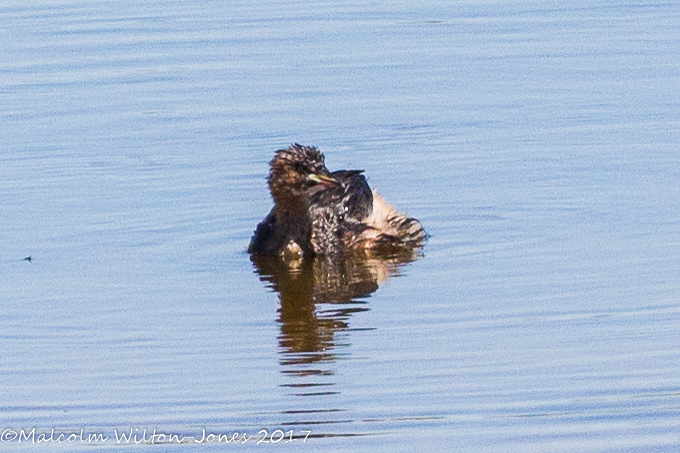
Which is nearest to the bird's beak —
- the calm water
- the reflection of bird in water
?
the reflection of bird in water

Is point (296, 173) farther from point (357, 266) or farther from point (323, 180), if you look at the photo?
point (357, 266)

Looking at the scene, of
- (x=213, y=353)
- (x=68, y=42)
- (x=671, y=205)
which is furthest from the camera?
(x=68, y=42)

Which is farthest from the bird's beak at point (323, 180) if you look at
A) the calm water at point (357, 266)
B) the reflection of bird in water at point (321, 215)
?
the calm water at point (357, 266)

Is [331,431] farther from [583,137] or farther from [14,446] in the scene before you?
[583,137]

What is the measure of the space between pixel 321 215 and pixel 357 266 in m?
0.54

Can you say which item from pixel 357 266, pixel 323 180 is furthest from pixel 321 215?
pixel 357 266

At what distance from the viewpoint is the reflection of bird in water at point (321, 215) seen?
10945mm

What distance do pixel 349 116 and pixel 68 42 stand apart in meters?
4.75

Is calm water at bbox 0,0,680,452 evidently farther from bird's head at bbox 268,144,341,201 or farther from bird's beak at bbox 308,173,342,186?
bird's beak at bbox 308,173,342,186

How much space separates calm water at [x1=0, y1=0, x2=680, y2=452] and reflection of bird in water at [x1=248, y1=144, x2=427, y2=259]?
1.10 ft

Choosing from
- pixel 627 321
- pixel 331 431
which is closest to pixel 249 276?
pixel 627 321

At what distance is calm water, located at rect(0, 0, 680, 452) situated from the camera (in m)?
7.48

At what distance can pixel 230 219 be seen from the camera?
38.2ft

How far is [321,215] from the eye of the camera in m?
11.0
